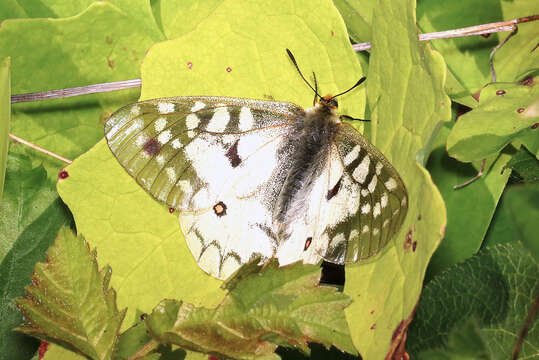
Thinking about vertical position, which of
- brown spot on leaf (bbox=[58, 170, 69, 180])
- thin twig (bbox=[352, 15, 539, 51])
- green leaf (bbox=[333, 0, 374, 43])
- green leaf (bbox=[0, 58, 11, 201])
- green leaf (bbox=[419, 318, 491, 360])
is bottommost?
green leaf (bbox=[419, 318, 491, 360])

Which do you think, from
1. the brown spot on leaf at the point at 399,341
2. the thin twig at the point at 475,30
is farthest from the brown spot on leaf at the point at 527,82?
the brown spot on leaf at the point at 399,341

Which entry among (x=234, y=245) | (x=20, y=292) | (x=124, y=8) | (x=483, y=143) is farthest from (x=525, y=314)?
(x=124, y=8)

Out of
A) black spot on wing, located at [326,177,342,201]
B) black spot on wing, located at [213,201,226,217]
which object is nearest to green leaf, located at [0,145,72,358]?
black spot on wing, located at [213,201,226,217]

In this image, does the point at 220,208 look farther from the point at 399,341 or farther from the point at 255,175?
the point at 399,341

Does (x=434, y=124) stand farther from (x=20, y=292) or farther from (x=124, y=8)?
(x=20, y=292)

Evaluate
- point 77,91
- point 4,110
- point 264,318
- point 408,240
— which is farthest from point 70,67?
point 408,240

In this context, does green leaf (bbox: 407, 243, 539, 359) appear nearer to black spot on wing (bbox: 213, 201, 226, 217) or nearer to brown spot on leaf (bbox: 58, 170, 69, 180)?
black spot on wing (bbox: 213, 201, 226, 217)
